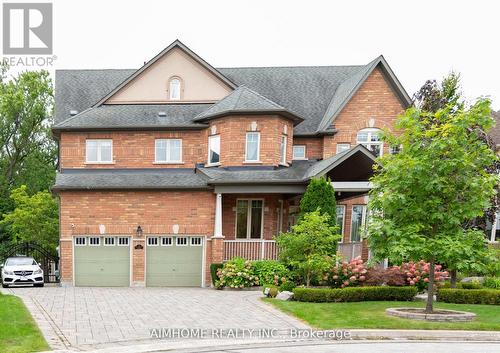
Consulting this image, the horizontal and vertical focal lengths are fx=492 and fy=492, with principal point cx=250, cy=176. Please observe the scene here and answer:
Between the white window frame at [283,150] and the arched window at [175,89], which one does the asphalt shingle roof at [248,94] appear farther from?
the white window frame at [283,150]

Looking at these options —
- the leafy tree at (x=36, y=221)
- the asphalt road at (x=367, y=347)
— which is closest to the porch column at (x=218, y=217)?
the asphalt road at (x=367, y=347)

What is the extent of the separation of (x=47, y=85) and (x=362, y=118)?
30.0 m

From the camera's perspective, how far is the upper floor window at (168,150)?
23.5 meters

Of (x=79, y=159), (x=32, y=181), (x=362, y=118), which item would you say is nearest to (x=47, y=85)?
(x=32, y=181)

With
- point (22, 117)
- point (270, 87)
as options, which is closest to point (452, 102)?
point (270, 87)

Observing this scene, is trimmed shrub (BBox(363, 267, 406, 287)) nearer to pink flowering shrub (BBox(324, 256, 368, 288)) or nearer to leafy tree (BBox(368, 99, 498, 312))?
pink flowering shrub (BBox(324, 256, 368, 288))

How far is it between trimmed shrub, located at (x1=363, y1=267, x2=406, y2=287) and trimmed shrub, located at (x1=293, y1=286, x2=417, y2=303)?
90 cm

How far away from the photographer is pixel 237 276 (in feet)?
63.4

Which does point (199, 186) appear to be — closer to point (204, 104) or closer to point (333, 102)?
point (204, 104)

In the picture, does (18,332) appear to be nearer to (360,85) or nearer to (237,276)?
(237,276)

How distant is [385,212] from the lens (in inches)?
531

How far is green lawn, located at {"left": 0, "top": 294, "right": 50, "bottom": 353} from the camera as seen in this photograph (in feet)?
27.6

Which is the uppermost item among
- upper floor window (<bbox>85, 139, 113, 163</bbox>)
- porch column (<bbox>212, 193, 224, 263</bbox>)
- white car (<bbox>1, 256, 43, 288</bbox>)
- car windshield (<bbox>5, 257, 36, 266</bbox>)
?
upper floor window (<bbox>85, 139, 113, 163</bbox>)

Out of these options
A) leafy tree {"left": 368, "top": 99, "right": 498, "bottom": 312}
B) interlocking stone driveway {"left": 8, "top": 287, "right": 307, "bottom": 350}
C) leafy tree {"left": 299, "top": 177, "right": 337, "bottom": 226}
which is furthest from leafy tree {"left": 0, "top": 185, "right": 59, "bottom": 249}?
leafy tree {"left": 368, "top": 99, "right": 498, "bottom": 312}
